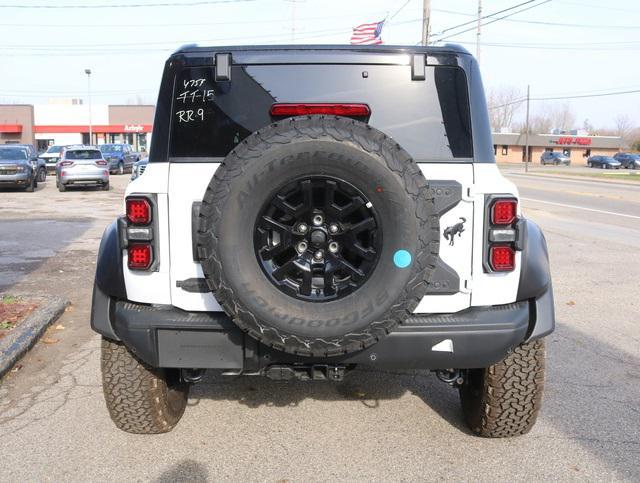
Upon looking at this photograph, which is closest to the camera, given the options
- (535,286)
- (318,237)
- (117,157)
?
(318,237)

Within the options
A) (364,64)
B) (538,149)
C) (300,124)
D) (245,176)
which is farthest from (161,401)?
(538,149)

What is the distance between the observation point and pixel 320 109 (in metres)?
3.02

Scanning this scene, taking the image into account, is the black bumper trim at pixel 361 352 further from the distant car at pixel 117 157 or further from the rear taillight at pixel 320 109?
the distant car at pixel 117 157

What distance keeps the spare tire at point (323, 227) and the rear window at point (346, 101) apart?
46 cm

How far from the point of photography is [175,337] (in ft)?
9.95

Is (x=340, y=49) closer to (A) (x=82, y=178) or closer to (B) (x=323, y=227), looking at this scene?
(B) (x=323, y=227)

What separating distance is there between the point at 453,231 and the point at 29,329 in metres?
3.95

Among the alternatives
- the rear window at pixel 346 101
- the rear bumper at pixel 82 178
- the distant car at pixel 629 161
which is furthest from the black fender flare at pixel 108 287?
the distant car at pixel 629 161

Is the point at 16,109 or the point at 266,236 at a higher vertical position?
the point at 16,109

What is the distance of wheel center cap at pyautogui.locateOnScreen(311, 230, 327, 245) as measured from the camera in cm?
279

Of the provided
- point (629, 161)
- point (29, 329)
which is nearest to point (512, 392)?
point (29, 329)

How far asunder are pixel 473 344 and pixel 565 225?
11871 millimetres

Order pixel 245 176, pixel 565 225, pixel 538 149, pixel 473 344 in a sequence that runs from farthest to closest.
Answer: pixel 538 149 < pixel 565 225 < pixel 473 344 < pixel 245 176

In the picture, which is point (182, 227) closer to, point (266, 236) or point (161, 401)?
point (266, 236)
